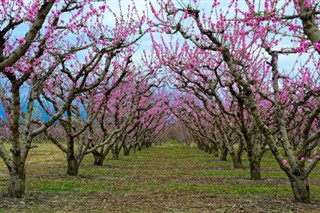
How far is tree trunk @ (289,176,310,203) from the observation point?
10180 millimetres

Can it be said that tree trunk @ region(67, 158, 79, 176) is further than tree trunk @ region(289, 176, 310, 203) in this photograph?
Yes

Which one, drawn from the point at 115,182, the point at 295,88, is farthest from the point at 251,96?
the point at 295,88

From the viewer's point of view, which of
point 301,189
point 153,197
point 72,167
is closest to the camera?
point 301,189

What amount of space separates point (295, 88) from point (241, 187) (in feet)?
22.4

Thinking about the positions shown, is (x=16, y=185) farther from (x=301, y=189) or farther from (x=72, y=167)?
(x=301, y=189)

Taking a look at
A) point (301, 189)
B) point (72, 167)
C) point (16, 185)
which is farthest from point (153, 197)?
point (72, 167)

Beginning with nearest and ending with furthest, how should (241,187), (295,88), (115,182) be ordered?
(241,187) → (115,182) → (295,88)

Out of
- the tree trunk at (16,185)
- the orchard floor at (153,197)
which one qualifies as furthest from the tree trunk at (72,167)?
the tree trunk at (16,185)

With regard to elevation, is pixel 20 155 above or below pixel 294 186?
above

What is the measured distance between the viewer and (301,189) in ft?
33.8

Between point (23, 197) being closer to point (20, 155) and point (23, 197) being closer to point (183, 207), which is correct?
point (20, 155)

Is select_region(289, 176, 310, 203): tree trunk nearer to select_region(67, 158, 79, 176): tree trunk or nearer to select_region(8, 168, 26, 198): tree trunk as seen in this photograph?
select_region(8, 168, 26, 198): tree trunk

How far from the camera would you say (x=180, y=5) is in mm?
11453

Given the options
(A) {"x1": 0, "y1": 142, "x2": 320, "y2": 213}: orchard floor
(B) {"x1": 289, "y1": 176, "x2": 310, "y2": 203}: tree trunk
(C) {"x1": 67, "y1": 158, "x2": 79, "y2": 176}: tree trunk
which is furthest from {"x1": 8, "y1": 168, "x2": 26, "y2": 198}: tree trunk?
(B) {"x1": 289, "y1": 176, "x2": 310, "y2": 203}: tree trunk
